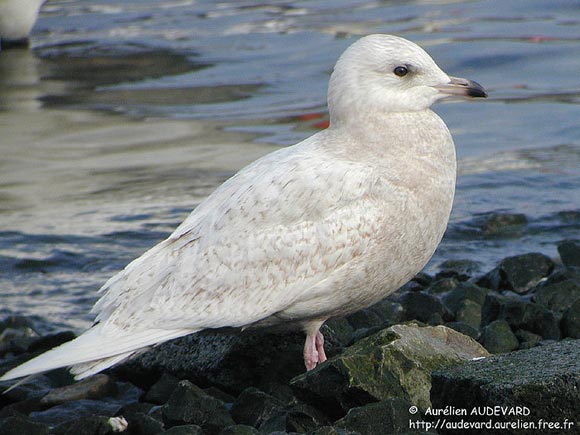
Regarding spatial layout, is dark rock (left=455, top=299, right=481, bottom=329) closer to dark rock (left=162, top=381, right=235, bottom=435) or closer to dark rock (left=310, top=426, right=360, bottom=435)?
dark rock (left=162, top=381, right=235, bottom=435)

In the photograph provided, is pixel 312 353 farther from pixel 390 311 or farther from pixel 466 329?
pixel 390 311

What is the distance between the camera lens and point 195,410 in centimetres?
547

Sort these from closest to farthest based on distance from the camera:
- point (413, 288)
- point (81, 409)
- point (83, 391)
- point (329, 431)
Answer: point (329, 431) → point (81, 409) → point (83, 391) → point (413, 288)

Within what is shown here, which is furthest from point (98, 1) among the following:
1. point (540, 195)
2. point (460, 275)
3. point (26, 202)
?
point (460, 275)

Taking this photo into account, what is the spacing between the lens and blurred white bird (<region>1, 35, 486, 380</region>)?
559 cm

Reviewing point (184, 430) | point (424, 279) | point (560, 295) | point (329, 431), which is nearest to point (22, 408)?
point (184, 430)

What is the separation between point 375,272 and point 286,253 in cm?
44

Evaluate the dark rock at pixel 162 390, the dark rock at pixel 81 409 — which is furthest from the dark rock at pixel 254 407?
the dark rock at pixel 81 409

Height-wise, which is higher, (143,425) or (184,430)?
(184,430)

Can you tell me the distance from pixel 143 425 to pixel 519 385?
1.89 m

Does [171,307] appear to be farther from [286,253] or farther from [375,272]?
[375,272]

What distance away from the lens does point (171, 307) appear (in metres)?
5.65

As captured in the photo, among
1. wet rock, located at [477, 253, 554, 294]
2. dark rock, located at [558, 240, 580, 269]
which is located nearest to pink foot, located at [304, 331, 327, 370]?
wet rock, located at [477, 253, 554, 294]

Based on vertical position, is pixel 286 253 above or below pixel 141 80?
above
